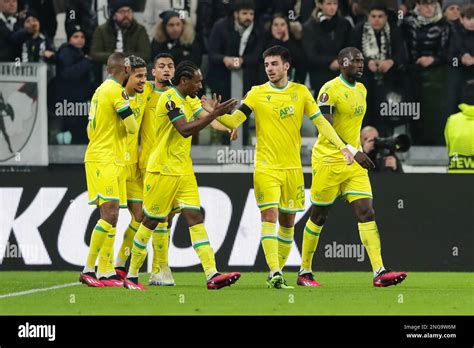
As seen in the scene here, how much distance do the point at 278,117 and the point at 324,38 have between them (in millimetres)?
3487

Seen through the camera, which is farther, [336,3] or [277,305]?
[336,3]

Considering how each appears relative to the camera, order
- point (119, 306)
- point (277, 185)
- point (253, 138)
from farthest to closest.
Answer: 1. point (253, 138)
2. point (277, 185)
3. point (119, 306)

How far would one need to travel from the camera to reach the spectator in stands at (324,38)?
51.5 ft

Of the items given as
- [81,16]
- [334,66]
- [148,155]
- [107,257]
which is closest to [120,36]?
[81,16]

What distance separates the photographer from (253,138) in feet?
50.3

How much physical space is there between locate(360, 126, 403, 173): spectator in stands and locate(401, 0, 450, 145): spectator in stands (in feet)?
1.18

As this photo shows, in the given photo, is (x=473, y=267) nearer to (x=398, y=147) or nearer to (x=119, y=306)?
(x=398, y=147)

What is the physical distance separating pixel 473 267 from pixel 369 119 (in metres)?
2.11

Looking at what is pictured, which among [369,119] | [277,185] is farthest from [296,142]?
[369,119]

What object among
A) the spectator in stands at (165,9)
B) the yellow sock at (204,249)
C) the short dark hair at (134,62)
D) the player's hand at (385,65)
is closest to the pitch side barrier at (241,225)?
the player's hand at (385,65)

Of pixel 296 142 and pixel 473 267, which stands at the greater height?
pixel 296 142

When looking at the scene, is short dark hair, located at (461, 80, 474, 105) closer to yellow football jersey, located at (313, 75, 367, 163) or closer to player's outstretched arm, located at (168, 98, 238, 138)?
yellow football jersey, located at (313, 75, 367, 163)

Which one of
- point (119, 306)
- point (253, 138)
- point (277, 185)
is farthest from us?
point (253, 138)

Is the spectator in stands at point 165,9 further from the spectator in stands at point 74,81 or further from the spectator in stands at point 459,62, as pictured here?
the spectator in stands at point 459,62
